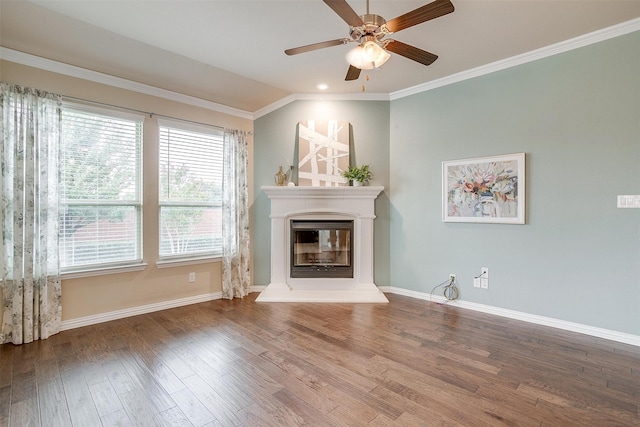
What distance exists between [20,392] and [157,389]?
3.00 ft

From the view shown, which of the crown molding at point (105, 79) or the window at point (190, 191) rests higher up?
the crown molding at point (105, 79)

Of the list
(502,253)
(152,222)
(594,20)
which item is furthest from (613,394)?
(152,222)

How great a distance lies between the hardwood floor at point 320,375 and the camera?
1.72 m

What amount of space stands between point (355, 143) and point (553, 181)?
94.5 inches

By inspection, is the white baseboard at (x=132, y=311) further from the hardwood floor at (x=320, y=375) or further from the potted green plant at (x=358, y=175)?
the potted green plant at (x=358, y=175)

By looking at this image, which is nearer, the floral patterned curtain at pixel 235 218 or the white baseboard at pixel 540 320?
the white baseboard at pixel 540 320

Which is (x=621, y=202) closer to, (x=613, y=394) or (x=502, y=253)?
(x=502, y=253)

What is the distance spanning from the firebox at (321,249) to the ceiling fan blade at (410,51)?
2.31 m

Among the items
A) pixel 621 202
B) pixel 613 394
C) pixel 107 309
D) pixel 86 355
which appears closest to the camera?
pixel 613 394

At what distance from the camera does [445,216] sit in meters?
3.70

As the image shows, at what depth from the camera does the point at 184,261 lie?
12.3 feet

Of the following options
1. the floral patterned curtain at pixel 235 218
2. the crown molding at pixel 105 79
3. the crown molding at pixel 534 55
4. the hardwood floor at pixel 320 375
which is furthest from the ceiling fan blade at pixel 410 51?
the crown molding at pixel 105 79

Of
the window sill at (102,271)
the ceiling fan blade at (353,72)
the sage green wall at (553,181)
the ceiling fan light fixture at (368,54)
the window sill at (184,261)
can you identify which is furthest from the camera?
the window sill at (184,261)

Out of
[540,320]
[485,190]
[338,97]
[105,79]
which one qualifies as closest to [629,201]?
[485,190]
